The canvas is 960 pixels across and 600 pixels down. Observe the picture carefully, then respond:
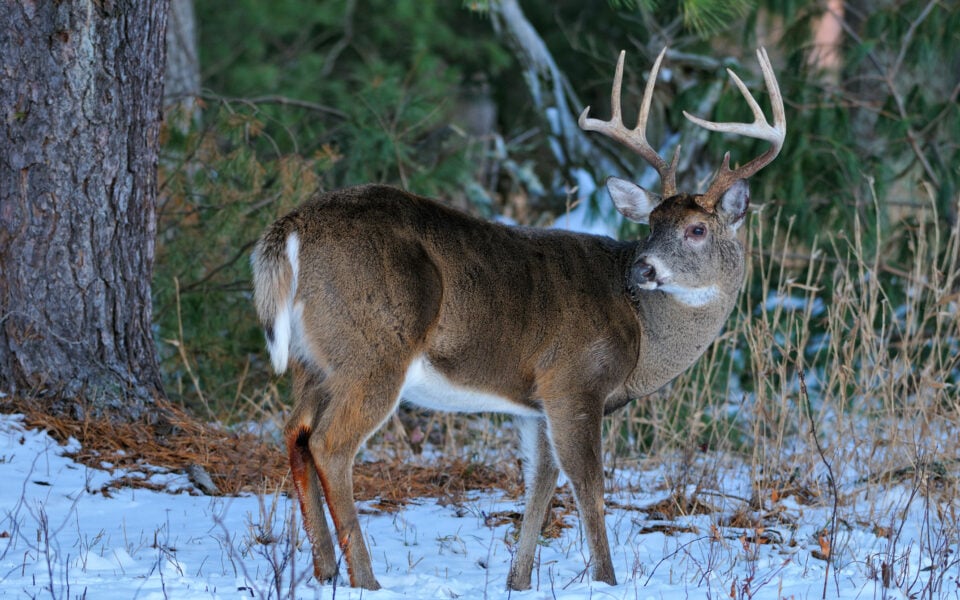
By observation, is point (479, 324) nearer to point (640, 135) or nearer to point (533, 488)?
point (533, 488)

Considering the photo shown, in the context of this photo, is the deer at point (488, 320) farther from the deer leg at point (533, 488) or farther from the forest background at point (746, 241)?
the forest background at point (746, 241)

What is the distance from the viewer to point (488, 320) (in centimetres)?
435

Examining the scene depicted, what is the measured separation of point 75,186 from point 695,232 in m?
2.69

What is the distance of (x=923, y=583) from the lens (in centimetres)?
416

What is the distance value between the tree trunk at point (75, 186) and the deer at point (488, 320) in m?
1.41

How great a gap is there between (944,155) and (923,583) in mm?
4574

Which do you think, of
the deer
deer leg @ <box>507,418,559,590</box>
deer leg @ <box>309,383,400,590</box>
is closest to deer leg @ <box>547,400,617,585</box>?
the deer

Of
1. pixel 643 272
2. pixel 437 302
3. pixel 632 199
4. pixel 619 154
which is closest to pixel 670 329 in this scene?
pixel 643 272

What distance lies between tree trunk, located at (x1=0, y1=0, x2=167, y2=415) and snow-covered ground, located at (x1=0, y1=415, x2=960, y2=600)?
385 mm

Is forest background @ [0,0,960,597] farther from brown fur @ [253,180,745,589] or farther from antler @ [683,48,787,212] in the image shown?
brown fur @ [253,180,745,589]

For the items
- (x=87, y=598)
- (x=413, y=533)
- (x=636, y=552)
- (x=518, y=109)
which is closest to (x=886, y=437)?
(x=636, y=552)

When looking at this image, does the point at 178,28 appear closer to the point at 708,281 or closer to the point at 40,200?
the point at 40,200

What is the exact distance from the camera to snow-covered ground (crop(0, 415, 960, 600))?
378 centimetres

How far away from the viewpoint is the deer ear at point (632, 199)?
17.0ft
